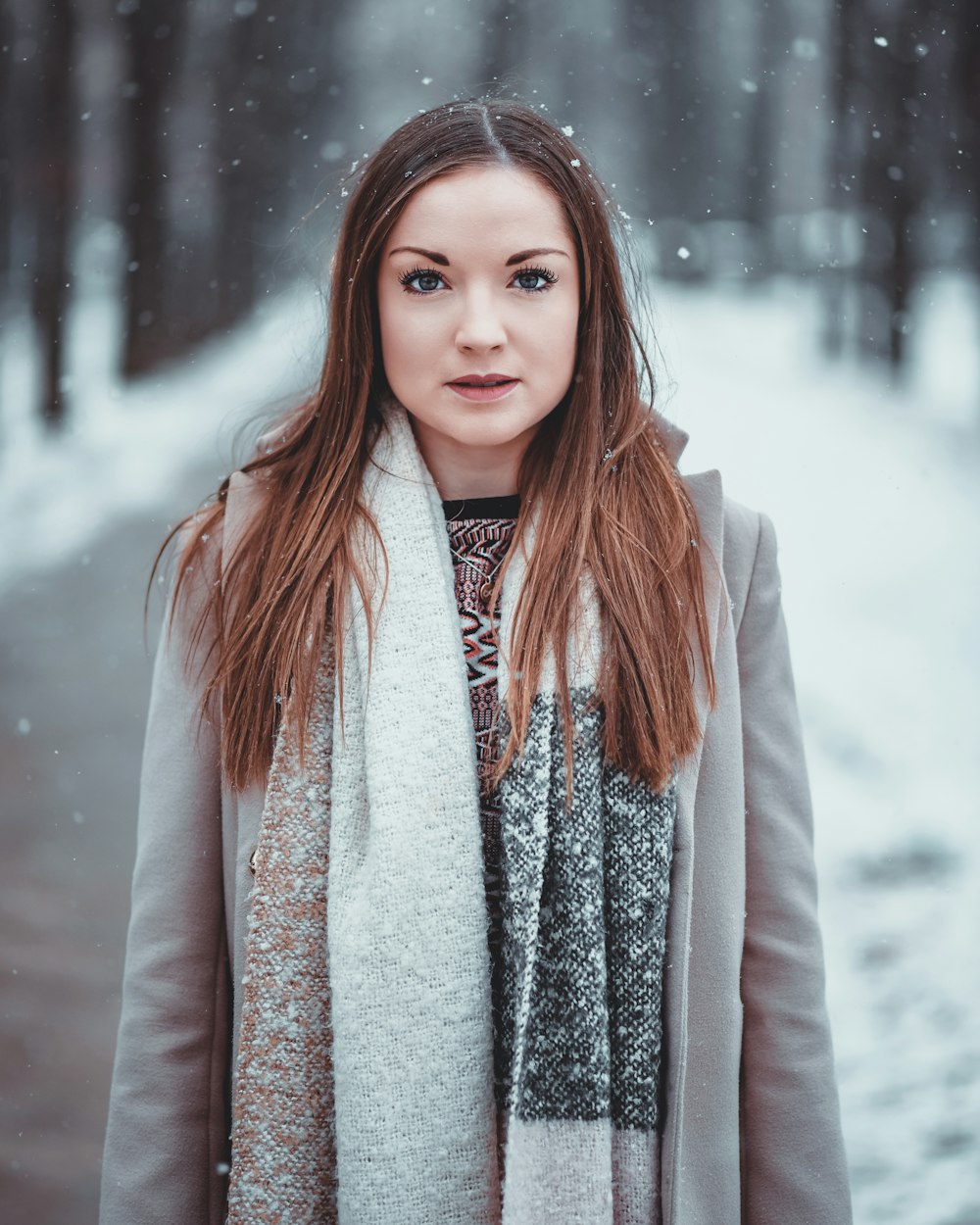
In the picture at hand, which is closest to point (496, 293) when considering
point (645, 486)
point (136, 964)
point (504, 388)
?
point (504, 388)

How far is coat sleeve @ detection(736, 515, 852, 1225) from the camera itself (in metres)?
1.02

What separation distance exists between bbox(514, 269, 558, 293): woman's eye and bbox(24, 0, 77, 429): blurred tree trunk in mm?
1443

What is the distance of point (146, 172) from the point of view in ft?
6.79

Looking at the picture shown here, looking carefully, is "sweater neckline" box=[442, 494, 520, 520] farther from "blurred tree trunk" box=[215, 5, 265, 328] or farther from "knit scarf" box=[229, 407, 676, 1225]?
"blurred tree trunk" box=[215, 5, 265, 328]

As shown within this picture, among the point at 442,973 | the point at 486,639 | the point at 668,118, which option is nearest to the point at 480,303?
the point at 486,639

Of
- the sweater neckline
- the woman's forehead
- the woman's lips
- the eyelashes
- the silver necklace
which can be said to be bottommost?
the silver necklace

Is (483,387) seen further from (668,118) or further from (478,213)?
(668,118)

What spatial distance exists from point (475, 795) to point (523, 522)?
0.27 metres

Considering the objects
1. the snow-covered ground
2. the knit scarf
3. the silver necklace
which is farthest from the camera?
the snow-covered ground

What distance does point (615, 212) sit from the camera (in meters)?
1.13

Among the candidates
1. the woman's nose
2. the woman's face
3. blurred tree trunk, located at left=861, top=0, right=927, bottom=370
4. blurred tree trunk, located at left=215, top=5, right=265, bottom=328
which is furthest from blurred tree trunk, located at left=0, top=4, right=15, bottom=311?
blurred tree trunk, located at left=861, top=0, right=927, bottom=370

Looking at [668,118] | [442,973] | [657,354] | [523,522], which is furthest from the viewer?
[668,118]

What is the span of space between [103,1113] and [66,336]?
1466mm

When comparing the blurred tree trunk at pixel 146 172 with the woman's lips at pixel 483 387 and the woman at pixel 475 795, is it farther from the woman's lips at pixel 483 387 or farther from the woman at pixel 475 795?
the woman's lips at pixel 483 387
